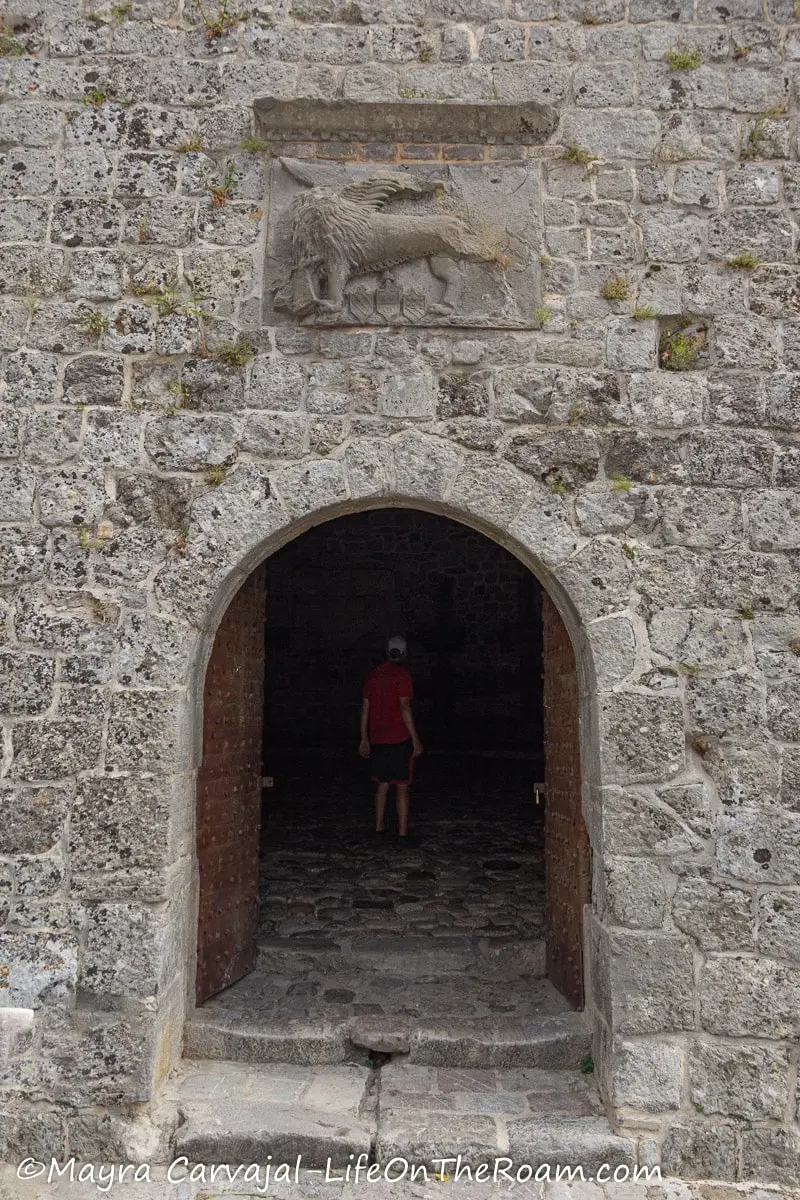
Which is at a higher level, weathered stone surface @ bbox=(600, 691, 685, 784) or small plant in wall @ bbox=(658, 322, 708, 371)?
small plant in wall @ bbox=(658, 322, 708, 371)

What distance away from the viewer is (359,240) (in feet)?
11.6

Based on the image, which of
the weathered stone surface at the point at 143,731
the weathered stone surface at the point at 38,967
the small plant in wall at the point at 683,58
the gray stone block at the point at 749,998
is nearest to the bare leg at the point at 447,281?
the small plant in wall at the point at 683,58

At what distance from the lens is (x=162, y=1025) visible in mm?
3209

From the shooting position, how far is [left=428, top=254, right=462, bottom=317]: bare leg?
354cm

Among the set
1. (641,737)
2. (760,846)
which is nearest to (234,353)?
(641,737)

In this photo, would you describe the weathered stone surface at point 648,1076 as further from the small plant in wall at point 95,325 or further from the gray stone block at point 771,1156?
the small plant in wall at point 95,325

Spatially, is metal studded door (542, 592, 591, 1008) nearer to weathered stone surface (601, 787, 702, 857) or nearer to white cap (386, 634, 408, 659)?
weathered stone surface (601, 787, 702, 857)

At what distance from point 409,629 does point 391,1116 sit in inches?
318

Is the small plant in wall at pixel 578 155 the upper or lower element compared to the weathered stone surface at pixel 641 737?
upper

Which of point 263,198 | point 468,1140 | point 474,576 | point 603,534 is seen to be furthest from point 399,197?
point 474,576

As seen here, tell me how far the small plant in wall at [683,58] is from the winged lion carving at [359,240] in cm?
117

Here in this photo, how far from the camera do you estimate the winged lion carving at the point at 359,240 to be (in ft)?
11.5

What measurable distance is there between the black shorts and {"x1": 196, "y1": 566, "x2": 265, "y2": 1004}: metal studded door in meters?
1.85

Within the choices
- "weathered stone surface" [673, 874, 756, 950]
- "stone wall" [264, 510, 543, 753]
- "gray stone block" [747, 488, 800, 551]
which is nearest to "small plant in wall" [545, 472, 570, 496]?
"gray stone block" [747, 488, 800, 551]
